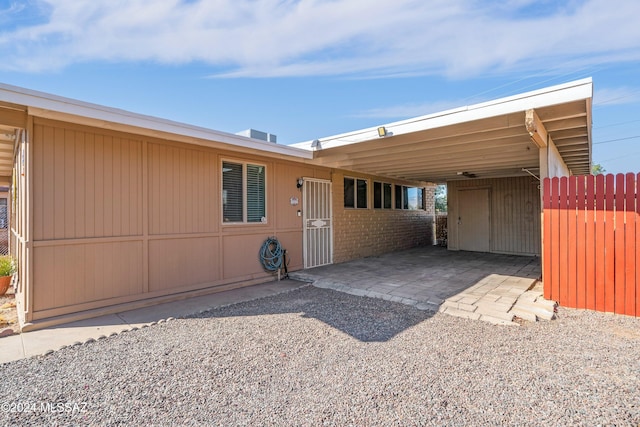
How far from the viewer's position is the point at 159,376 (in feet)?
8.19

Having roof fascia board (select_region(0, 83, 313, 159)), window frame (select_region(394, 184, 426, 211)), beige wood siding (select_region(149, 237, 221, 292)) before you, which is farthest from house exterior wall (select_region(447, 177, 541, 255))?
beige wood siding (select_region(149, 237, 221, 292))

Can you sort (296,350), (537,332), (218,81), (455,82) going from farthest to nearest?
(455,82)
(218,81)
(537,332)
(296,350)

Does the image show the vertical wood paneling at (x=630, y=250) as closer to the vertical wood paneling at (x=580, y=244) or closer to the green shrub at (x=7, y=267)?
the vertical wood paneling at (x=580, y=244)

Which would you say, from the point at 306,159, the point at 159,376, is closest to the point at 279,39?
the point at 306,159

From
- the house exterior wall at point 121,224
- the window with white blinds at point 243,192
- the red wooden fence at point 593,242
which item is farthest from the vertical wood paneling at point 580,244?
the window with white blinds at point 243,192

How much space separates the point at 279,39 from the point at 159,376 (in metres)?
6.40

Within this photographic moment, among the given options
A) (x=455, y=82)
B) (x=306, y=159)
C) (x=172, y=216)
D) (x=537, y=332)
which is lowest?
(x=537, y=332)

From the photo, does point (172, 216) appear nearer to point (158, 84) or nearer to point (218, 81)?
point (158, 84)

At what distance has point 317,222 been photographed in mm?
7242

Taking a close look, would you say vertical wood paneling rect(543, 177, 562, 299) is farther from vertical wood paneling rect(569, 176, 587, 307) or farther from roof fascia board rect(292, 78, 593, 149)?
roof fascia board rect(292, 78, 593, 149)

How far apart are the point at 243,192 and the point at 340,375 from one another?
3993 millimetres

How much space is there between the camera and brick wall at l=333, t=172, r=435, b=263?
25.8 ft

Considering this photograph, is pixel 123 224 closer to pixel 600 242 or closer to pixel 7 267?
pixel 7 267

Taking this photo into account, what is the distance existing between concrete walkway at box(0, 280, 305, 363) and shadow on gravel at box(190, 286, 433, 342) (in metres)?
0.35
